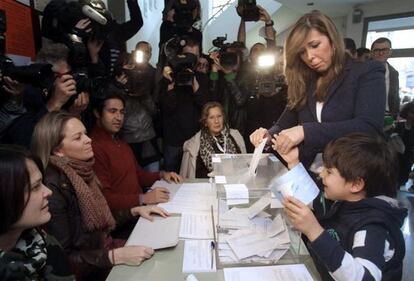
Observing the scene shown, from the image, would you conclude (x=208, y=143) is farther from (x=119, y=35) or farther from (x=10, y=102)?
(x=10, y=102)

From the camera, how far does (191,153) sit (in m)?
2.21

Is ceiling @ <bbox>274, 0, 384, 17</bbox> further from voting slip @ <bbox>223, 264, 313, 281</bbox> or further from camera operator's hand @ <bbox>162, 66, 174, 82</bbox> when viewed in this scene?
voting slip @ <bbox>223, 264, 313, 281</bbox>

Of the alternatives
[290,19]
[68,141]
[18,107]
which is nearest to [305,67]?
[68,141]

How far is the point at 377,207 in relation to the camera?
861mm

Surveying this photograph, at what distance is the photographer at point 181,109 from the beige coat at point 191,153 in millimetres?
95

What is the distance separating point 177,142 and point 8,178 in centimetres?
154

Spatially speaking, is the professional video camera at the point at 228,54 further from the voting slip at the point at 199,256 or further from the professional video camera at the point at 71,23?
the voting slip at the point at 199,256

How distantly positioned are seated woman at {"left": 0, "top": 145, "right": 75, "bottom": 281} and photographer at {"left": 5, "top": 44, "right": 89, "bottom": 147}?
48 cm

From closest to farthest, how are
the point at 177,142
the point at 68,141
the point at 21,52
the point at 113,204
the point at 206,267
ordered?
1. the point at 206,267
2. the point at 68,141
3. the point at 113,204
4. the point at 21,52
5. the point at 177,142

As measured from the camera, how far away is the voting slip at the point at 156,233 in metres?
1.14

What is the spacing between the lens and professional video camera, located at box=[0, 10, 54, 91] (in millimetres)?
1209

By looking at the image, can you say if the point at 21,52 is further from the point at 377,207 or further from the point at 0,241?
the point at 377,207

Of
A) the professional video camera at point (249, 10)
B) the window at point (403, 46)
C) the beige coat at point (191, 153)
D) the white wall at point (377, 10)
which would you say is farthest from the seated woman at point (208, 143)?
the white wall at point (377, 10)

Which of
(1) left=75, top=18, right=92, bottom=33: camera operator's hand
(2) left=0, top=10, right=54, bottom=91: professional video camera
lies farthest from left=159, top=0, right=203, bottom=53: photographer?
(2) left=0, top=10, right=54, bottom=91: professional video camera
